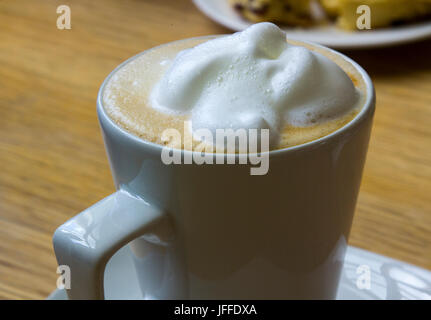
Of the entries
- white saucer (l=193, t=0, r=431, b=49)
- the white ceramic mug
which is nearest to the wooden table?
white saucer (l=193, t=0, r=431, b=49)

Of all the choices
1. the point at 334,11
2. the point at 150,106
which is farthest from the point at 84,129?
the point at 334,11

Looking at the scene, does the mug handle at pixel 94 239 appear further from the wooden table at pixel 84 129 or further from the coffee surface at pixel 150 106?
the wooden table at pixel 84 129

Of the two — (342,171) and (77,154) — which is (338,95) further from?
(77,154)

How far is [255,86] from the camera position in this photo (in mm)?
349

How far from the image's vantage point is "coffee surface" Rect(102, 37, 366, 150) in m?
0.35

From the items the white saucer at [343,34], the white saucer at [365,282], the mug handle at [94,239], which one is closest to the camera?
the mug handle at [94,239]

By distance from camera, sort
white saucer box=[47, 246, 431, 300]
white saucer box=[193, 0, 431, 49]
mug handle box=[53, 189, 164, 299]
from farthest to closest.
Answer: white saucer box=[193, 0, 431, 49] < white saucer box=[47, 246, 431, 300] < mug handle box=[53, 189, 164, 299]

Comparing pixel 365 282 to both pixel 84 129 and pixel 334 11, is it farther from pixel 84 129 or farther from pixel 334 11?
pixel 334 11

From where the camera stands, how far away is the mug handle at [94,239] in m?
0.33

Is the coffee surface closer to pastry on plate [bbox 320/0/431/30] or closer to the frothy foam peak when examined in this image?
the frothy foam peak

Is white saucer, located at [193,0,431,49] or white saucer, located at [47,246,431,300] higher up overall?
white saucer, located at [193,0,431,49]

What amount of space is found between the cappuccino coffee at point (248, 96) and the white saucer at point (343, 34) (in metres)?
0.51

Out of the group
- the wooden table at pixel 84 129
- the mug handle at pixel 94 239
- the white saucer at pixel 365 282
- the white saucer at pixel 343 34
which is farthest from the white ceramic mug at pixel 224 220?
the white saucer at pixel 343 34

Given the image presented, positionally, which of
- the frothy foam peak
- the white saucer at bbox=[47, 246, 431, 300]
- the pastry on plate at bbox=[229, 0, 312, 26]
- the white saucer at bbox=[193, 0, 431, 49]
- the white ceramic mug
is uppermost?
the frothy foam peak
